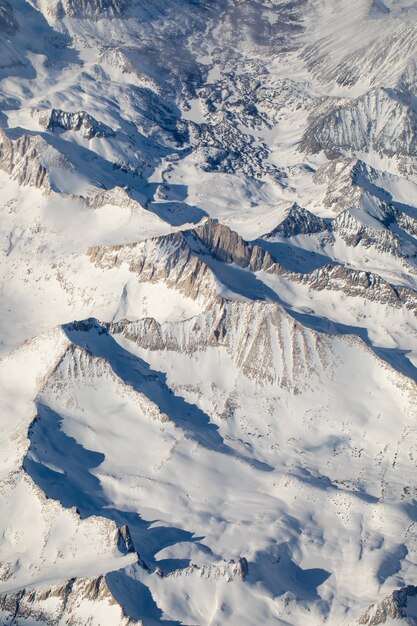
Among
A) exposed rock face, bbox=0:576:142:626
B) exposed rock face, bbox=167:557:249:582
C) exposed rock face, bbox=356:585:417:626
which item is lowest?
exposed rock face, bbox=0:576:142:626

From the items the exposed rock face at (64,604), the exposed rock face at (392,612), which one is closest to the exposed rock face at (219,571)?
the exposed rock face at (64,604)

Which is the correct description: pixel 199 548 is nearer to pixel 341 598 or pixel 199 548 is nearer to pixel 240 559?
pixel 240 559

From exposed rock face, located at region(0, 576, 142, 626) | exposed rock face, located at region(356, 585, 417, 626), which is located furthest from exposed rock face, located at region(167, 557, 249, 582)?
exposed rock face, located at region(356, 585, 417, 626)

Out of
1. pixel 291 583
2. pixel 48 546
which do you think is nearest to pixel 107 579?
pixel 48 546

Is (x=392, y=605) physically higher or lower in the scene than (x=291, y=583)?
higher

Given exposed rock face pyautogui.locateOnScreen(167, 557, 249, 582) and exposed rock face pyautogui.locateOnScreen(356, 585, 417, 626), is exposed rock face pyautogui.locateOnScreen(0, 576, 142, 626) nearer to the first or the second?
exposed rock face pyautogui.locateOnScreen(167, 557, 249, 582)

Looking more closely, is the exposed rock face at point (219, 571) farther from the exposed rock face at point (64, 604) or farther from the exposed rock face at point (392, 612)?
the exposed rock face at point (392, 612)

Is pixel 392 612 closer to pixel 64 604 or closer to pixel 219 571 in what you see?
pixel 219 571
